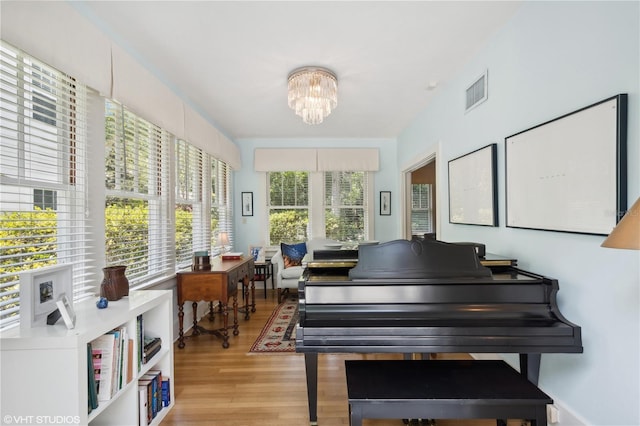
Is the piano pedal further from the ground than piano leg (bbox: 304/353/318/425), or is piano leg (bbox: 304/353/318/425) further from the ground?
piano leg (bbox: 304/353/318/425)

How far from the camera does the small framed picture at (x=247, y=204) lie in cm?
558

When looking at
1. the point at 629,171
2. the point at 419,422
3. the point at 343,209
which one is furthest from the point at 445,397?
the point at 343,209

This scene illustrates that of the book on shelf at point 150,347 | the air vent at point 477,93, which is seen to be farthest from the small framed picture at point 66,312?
the air vent at point 477,93

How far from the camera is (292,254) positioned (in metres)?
4.90

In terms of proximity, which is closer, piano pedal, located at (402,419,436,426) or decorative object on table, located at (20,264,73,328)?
decorative object on table, located at (20,264,73,328)

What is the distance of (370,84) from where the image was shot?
128 inches

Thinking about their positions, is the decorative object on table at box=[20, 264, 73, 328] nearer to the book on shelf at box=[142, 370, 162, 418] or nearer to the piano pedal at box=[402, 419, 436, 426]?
the book on shelf at box=[142, 370, 162, 418]

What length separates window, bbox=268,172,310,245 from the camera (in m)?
5.68

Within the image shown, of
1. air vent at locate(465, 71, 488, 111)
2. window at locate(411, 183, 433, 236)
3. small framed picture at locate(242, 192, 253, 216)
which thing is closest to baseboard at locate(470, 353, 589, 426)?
air vent at locate(465, 71, 488, 111)

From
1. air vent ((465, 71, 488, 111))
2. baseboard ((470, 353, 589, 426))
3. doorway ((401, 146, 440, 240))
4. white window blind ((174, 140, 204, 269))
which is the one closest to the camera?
baseboard ((470, 353, 589, 426))

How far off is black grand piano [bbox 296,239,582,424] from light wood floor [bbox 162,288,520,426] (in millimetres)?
275

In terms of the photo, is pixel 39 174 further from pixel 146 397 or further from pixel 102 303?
pixel 146 397

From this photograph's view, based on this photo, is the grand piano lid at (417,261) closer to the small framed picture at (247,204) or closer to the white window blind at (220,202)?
the white window blind at (220,202)

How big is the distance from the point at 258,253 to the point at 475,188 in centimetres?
359
